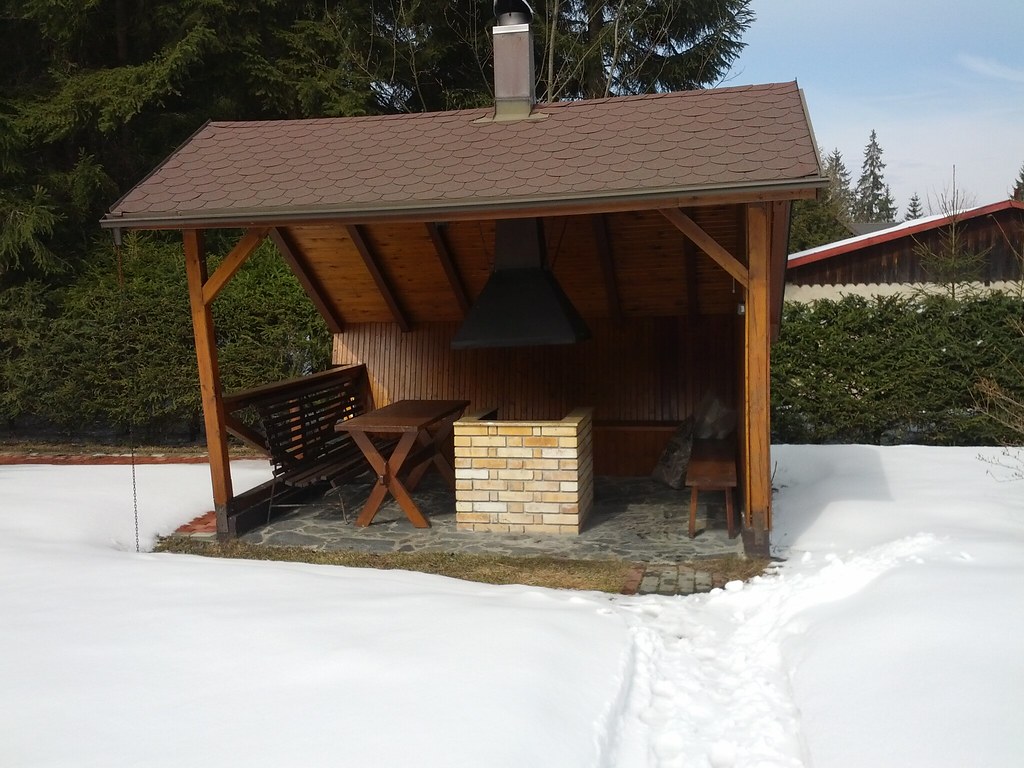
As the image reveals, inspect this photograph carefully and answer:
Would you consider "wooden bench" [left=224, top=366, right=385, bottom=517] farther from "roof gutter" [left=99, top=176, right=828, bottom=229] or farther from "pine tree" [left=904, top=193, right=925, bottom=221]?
"pine tree" [left=904, top=193, right=925, bottom=221]

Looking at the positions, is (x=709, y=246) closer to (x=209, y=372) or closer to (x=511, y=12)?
(x=511, y=12)

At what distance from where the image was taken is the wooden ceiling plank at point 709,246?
568 cm

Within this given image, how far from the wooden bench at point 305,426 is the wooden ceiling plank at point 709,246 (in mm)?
3372

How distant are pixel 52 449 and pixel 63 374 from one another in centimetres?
104

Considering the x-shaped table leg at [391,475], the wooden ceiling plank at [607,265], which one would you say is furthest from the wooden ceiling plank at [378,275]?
the x-shaped table leg at [391,475]

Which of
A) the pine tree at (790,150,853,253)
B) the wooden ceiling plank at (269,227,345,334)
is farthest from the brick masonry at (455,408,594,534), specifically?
the pine tree at (790,150,853,253)

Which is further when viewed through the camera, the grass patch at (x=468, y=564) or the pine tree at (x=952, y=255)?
the pine tree at (x=952, y=255)

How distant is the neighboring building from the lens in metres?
16.7

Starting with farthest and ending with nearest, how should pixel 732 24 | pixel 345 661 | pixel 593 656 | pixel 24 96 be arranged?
pixel 732 24 < pixel 24 96 < pixel 593 656 < pixel 345 661

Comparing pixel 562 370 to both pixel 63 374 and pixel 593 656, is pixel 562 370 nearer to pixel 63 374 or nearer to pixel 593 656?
pixel 593 656

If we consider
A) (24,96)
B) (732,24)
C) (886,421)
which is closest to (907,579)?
(886,421)

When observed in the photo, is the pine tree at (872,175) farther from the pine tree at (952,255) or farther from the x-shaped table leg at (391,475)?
the x-shaped table leg at (391,475)

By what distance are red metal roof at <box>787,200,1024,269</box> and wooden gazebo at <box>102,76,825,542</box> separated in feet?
27.9

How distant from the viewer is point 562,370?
9258 mm
